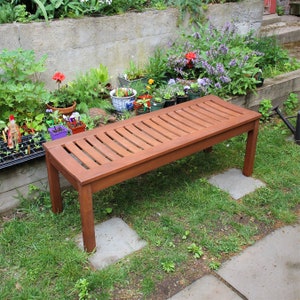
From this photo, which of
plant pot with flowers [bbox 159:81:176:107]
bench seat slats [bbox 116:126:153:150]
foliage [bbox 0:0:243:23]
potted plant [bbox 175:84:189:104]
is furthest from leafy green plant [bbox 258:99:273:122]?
bench seat slats [bbox 116:126:153:150]

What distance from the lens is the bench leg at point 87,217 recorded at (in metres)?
2.20

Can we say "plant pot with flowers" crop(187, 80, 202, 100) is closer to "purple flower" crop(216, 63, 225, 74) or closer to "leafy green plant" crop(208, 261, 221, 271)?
"purple flower" crop(216, 63, 225, 74)

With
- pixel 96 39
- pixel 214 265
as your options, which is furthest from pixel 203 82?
pixel 214 265

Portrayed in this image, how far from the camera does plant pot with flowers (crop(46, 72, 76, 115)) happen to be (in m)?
3.37

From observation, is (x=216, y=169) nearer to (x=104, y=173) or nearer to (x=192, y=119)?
(x=192, y=119)

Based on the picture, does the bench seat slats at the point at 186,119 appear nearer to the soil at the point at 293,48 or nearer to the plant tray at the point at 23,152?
the plant tray at the point at 23,152

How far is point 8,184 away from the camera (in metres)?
2.82

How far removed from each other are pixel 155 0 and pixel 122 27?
0.68m

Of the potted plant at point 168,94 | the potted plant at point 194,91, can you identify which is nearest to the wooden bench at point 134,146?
the potted plant at point 168,94

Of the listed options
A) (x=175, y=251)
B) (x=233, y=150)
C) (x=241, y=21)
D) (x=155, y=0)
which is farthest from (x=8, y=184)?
(x=241, y=21)

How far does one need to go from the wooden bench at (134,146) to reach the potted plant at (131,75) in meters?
1.08

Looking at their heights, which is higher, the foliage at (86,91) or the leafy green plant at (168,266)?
the foliage at (86,91)

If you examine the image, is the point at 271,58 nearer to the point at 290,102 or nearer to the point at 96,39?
the point at 290,102

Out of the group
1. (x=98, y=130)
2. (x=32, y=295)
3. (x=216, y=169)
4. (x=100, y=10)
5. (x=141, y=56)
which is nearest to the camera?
(x=32, y=295)
